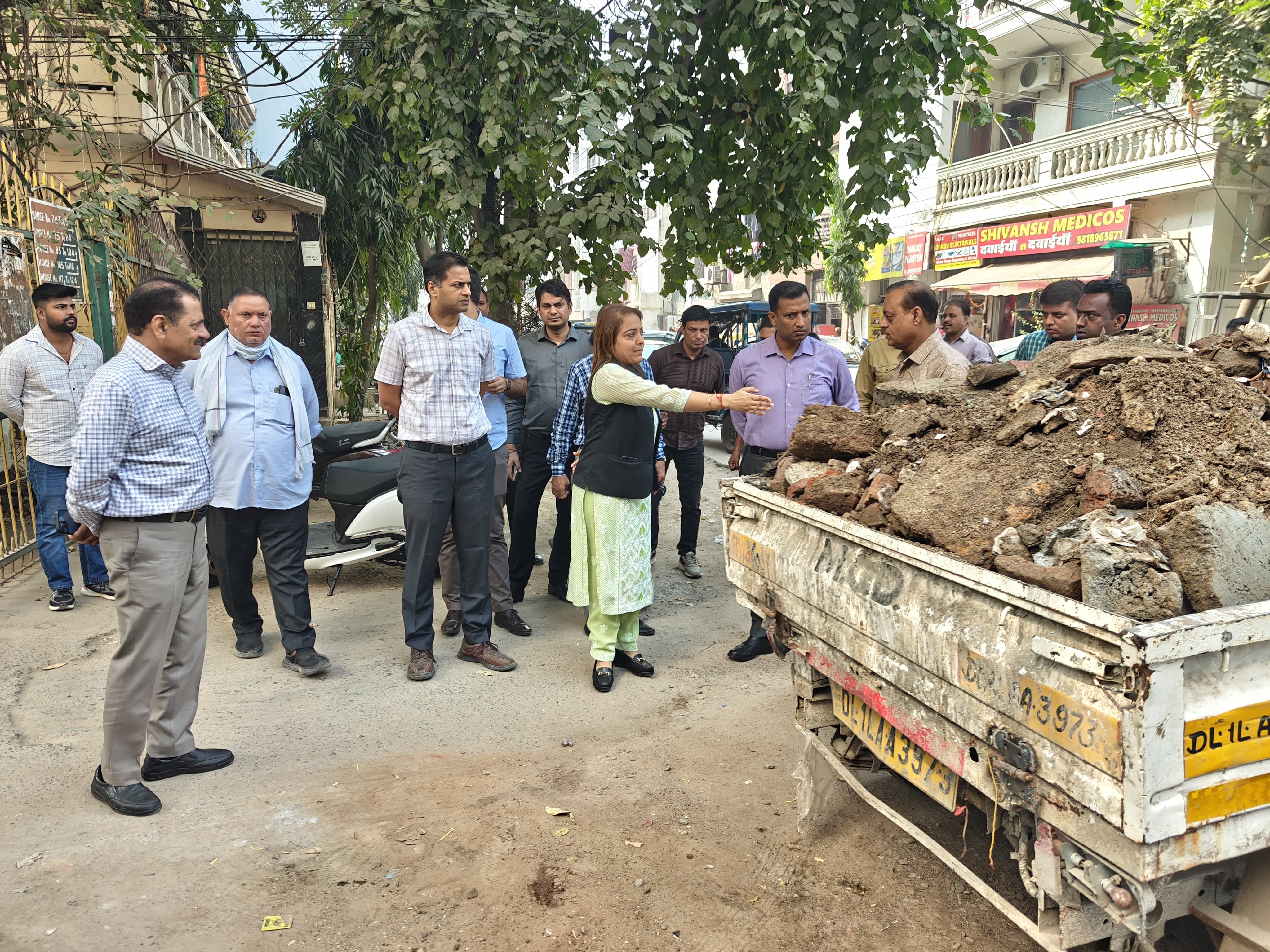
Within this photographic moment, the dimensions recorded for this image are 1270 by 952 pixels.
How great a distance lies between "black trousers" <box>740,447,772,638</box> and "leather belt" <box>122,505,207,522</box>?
9.09 ft

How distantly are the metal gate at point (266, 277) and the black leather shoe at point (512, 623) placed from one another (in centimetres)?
726

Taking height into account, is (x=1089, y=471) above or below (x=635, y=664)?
above

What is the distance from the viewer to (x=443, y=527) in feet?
15.0

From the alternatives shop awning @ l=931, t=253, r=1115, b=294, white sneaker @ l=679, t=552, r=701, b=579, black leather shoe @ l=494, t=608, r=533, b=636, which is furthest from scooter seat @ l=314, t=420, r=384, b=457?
shop awning @ l=931, t=253, r=1115, b=294

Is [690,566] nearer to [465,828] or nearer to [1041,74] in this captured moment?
[465,828]

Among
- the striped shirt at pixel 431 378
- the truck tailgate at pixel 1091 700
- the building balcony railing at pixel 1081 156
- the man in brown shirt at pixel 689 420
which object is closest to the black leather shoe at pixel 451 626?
the striped shirt at pixel 431 378

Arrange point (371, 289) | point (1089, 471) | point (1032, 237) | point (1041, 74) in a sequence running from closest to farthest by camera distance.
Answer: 1. point (1089, 471)
2. point (371, 289)
3. point (1032, 237)
4. point (1041, 74)

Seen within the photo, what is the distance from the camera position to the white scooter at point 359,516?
5.79 metres

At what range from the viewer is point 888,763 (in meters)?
2.56

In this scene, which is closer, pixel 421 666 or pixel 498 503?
pixel 421 666

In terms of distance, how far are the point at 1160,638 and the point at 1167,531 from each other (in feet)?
1.56

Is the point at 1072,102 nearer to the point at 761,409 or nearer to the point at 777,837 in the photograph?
the point at 761,409

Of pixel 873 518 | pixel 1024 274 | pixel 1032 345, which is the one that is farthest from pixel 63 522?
pixel 1024 274

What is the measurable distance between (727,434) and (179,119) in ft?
25.3
